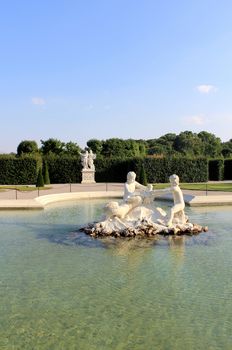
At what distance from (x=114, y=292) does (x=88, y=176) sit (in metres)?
29.9

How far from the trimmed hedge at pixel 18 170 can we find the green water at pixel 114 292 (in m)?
23.4

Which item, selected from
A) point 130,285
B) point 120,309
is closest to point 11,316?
point 120,309

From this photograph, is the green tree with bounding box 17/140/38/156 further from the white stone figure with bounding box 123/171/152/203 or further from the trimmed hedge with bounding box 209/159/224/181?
the white stone figure with bounding box 123/171/152/203

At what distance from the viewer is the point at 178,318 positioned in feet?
18.2

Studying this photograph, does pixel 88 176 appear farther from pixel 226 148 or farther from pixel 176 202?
pixel 226 148

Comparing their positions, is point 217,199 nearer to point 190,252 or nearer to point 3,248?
point 190,252

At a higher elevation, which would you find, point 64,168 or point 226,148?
point 226,148

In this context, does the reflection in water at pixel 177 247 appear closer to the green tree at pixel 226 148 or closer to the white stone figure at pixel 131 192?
the white stone figure at pixel 131 192

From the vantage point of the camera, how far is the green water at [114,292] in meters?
4.98

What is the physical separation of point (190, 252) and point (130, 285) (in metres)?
2.84

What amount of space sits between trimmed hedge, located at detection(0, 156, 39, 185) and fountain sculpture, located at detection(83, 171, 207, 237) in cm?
2327

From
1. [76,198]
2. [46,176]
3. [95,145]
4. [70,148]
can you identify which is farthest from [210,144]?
[76,198]

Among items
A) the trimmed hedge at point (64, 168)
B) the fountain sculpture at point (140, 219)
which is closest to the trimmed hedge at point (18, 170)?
the trimmed hedge at point (64, 168)

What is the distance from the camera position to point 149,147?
89.4m
